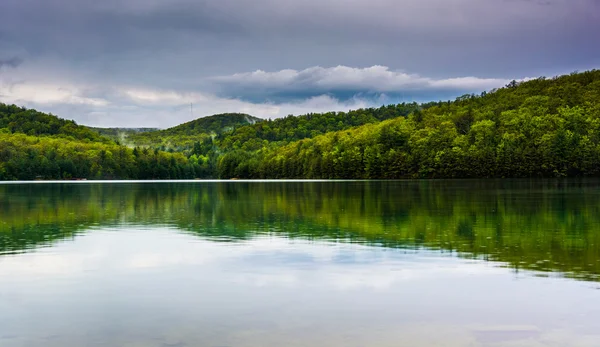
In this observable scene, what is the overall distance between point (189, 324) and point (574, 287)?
339 inches

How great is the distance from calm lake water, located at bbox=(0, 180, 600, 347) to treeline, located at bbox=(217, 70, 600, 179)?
111 meters

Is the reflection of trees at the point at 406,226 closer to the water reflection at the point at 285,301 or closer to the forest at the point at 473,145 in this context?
the water reflection at the point at 285,301

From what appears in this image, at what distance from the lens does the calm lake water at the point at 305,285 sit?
10789 mm

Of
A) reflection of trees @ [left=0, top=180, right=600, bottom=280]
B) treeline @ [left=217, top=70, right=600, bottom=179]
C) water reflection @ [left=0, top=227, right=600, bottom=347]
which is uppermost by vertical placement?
treeline @ [left=217, top=70, right=600, bottom=179]

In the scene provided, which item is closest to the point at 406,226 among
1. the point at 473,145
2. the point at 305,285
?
the point at 305,285

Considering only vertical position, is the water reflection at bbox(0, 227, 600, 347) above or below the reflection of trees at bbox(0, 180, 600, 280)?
below

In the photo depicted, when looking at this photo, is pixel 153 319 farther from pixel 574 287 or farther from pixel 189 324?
pixel 574 287

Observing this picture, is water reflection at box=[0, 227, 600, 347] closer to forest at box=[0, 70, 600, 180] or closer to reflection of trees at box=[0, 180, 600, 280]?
reflection of trees at box=[0, 180, 600, 280]

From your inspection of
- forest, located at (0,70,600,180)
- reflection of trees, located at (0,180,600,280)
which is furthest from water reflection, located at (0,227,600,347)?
forest, located at (0,70,600,180)

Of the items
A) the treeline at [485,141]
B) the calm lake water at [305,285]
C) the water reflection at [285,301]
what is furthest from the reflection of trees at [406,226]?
the treeline at [485,141]

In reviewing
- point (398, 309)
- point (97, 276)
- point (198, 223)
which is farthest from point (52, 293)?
point (198, 223)

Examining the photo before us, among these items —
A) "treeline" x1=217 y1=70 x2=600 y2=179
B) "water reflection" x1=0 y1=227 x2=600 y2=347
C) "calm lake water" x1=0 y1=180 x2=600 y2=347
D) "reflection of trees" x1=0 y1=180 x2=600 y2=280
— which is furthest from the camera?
"treeline" x1=217 y1=70 x2=600 y2=179

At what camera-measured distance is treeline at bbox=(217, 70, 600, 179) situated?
131 m

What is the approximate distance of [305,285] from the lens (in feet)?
49.0
